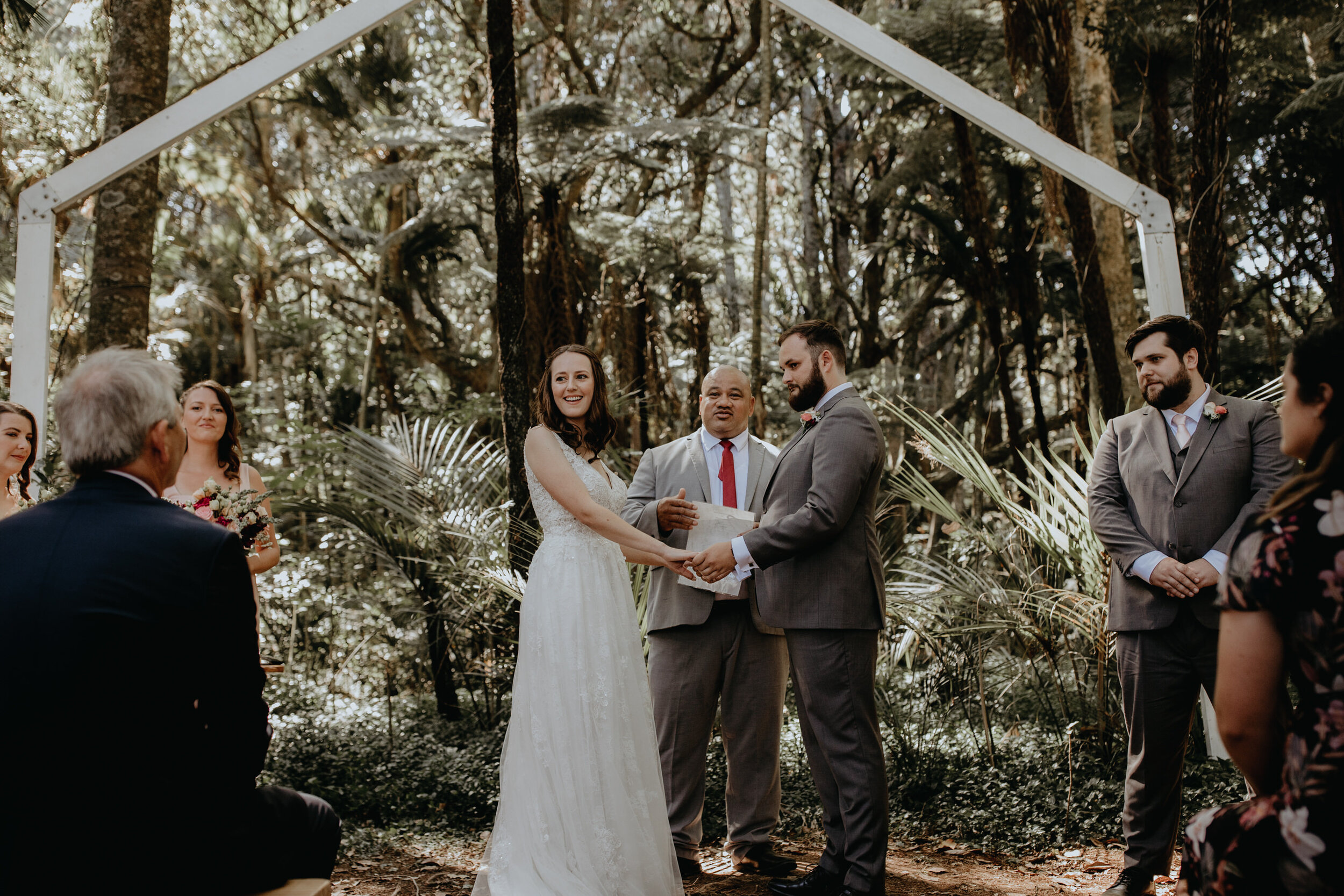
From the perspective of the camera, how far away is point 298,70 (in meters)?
5.13

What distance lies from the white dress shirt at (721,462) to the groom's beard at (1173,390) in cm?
184

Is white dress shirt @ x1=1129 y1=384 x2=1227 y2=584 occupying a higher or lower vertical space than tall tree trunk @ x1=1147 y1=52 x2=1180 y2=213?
lower

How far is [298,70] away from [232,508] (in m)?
2.69

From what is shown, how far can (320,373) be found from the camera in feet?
51.0

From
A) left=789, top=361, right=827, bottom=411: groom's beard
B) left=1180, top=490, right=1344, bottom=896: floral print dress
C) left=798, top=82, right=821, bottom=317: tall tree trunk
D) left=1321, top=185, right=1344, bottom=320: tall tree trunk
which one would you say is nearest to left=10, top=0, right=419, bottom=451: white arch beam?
left=789, top=361, right=827, bottom=411: groom's beard

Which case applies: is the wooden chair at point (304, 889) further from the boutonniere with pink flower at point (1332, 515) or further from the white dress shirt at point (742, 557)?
the boutonniere with pink flower at point (1332, 515)

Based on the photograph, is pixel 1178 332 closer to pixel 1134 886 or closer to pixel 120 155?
pixel 1134 886

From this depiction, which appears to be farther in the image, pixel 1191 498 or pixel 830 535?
pixel 830 535

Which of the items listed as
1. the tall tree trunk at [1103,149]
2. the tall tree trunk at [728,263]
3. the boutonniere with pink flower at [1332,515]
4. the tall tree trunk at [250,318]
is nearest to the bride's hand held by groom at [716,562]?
the boutonniere with pink flower at [1332,515]

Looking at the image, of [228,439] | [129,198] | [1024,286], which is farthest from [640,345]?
[228,439]

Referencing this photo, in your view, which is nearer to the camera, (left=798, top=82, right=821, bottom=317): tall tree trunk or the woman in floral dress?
the woman in floral dress

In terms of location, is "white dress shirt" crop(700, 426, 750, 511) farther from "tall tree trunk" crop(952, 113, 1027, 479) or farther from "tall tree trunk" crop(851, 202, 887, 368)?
"tall tree trunk" crop(851, 202, 887, 368)

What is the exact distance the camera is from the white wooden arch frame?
500cm

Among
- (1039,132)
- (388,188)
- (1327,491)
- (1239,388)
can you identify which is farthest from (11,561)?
(388,188)
